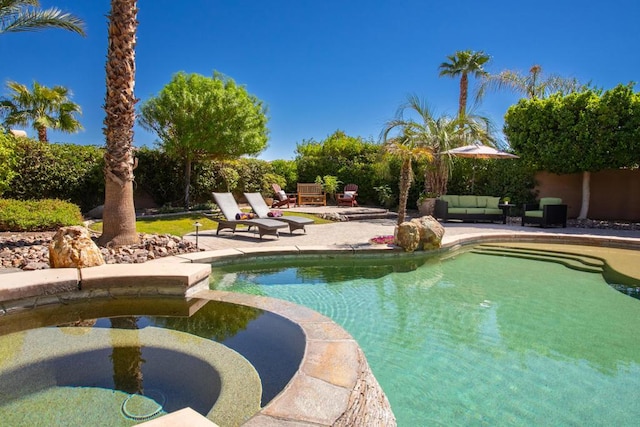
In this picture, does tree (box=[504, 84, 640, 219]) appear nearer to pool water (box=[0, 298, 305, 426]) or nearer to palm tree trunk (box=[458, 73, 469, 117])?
palm tree trunk (box=[458, 73, 469, 117])

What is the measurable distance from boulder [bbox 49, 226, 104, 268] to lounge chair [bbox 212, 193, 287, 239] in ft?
12.7

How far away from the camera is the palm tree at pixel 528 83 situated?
19.8 metres

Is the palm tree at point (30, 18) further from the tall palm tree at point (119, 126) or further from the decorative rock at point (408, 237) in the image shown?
the decorative rock at point (408, 237)

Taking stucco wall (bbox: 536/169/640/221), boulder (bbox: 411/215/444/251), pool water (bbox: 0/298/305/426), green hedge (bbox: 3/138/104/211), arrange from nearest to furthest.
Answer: pool water (bbox: 0/298/305/426)
boulder (bbox: 411/215/444/251)
green hedge (bbox: 3/138/104/211)
stucco wall (bbox: 536/169/640/221)

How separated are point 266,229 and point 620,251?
8147mm

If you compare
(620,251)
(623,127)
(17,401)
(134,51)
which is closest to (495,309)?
(17,401)

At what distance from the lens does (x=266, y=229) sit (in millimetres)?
8461

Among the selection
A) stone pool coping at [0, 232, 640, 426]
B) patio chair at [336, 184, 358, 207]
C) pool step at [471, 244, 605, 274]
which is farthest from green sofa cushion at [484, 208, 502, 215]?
patio chair at [336, 184, 358, 207]

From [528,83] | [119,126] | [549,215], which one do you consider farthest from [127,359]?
[528,83]

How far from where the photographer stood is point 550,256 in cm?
800

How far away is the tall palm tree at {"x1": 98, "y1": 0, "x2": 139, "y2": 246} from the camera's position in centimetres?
668

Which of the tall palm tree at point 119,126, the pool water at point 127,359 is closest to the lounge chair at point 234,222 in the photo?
the tall palm tree at point 119,126

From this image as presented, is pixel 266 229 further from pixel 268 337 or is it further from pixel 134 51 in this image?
pixel 268 337

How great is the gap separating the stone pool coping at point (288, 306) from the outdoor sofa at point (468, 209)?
539cm
